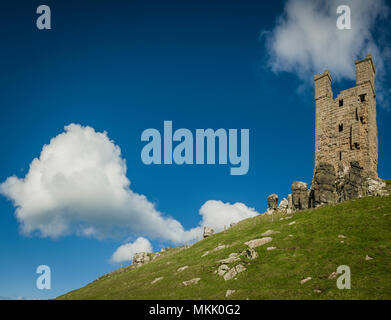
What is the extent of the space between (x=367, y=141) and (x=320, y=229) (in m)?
34.1

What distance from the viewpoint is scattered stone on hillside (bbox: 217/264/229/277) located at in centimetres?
3816

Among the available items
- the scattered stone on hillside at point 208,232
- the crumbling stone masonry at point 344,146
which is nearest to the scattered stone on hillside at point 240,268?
the crumbling stone masonry at point 344,146

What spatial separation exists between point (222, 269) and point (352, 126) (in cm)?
4657

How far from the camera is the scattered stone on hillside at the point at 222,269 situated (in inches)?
1502

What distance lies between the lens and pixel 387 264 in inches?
1091

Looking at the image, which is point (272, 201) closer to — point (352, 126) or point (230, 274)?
point (352, 126)

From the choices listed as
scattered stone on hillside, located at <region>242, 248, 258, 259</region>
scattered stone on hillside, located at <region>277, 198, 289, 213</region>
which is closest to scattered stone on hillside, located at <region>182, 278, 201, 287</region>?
scattered stone on hillside, located at <region>242, 248, 258, 259</region>

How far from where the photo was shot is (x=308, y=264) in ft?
106

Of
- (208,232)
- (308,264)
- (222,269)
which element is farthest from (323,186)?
(222,269)

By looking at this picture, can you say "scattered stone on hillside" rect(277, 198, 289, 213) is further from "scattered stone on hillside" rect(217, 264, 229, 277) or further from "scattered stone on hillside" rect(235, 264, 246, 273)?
"scattered stone on hillside" rect(235, 264, 246, 273)

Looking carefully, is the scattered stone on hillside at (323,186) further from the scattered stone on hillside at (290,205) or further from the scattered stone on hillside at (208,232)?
the scattered stone on hillside at (208,232)

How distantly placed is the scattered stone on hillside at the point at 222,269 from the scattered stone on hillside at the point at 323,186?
98.8ft

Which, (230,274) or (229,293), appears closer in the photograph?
(229,293)

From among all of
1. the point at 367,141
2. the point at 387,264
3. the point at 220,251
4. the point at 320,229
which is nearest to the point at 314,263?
the point at 387,264
